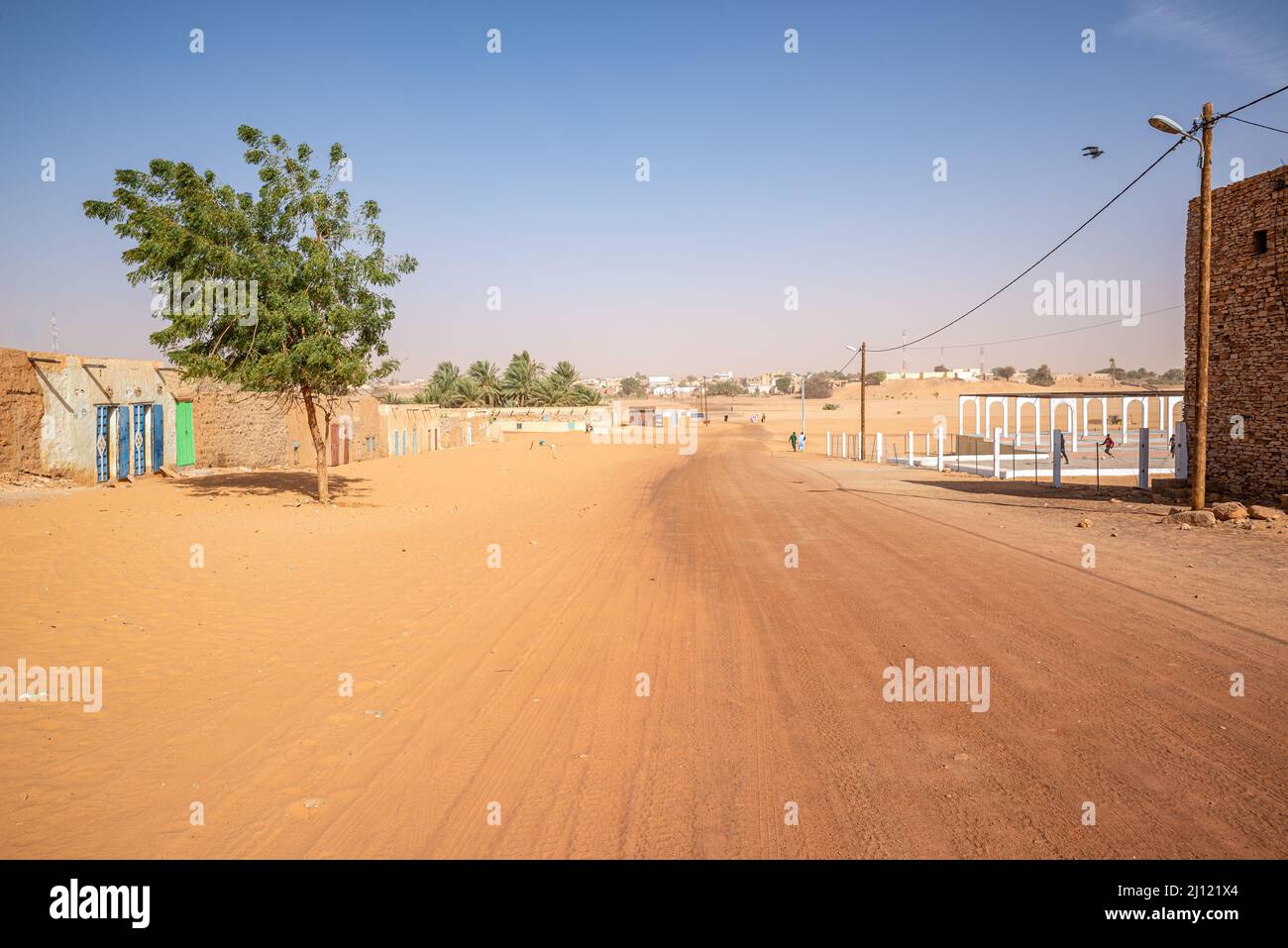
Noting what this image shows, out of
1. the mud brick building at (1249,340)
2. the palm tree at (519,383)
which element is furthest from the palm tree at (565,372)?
the mud brick building at (1249,340)

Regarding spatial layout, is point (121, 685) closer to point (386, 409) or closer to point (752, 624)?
point (752, 624)

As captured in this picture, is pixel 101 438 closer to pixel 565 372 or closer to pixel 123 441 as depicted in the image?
pixel 123 441

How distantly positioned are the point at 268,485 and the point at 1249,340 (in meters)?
25.4

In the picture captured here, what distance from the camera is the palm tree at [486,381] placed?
8162 cm

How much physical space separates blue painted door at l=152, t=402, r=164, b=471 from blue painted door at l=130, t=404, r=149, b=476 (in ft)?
1.08

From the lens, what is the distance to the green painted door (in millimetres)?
23047

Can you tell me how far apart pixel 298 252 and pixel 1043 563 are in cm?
1761

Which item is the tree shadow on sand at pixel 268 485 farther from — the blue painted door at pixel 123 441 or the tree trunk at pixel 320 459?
the blue painted door at pixel 123 441

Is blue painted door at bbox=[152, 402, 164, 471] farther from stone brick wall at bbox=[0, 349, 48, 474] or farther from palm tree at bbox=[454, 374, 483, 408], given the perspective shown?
palm tree at bbox=[454, 374, 483, 408]

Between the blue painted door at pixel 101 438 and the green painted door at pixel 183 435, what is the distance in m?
3.02

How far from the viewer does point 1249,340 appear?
53.3ft

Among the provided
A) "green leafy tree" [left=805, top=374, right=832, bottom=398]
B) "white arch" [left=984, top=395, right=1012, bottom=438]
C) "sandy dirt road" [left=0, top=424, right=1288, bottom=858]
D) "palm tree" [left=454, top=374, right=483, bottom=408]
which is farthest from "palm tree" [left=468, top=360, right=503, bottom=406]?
"green leafy tree" [left=805, top=374, right=832, bottom=398]

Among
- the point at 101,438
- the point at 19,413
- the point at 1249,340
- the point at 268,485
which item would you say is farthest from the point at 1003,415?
the point at 19,413
